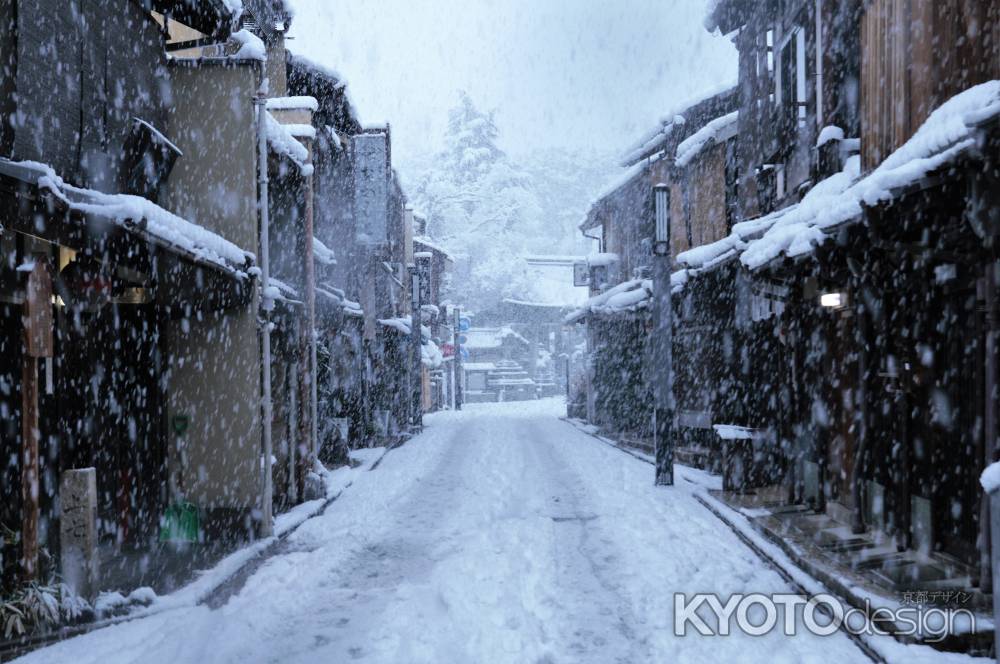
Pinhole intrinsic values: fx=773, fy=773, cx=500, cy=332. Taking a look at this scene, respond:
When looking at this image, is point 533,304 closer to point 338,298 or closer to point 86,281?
point 338,298

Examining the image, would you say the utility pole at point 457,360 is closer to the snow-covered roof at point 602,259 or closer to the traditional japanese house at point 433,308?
the traditional japanese house at point 433,308

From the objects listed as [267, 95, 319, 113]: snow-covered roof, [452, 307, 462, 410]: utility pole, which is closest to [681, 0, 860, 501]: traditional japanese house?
[267, 95, 319, 113]: snow-covered roof

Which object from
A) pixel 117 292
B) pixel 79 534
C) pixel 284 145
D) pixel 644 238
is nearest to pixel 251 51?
pixel 284 145

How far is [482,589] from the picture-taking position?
7.85 meters

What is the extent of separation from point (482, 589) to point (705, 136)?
15673 millimetres

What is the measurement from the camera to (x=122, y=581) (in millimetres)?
8266

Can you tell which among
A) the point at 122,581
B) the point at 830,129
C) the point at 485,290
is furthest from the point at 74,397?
the point at 485,290

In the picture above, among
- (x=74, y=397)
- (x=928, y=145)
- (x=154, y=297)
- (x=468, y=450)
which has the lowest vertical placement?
(x=468, y=450)

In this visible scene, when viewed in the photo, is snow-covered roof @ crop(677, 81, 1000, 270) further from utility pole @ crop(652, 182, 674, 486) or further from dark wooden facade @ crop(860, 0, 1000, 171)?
utility pole @ crop(652, 182, 674, 486)

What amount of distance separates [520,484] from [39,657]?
1009 centimetres

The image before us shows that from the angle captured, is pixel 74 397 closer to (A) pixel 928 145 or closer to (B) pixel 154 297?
(B) pixel 154 297

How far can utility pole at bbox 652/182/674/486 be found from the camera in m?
15.1

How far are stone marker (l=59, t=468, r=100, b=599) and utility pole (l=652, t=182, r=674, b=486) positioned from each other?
411 inches

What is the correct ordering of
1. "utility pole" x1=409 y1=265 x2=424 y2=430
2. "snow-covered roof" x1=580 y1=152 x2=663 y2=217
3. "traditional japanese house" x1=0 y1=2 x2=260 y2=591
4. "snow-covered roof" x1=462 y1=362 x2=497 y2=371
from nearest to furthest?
"traditional japanese house" x1=0 y1=2 x2=260 y2=591 → "snow-covered roof" x1=580 y1=152 x2=663 y2=217 → "utility pole" x1=409 y1=265 x2=424 y2=430 → "snow-covered roof" x1=462 y1=362 x2=497 y2=371
